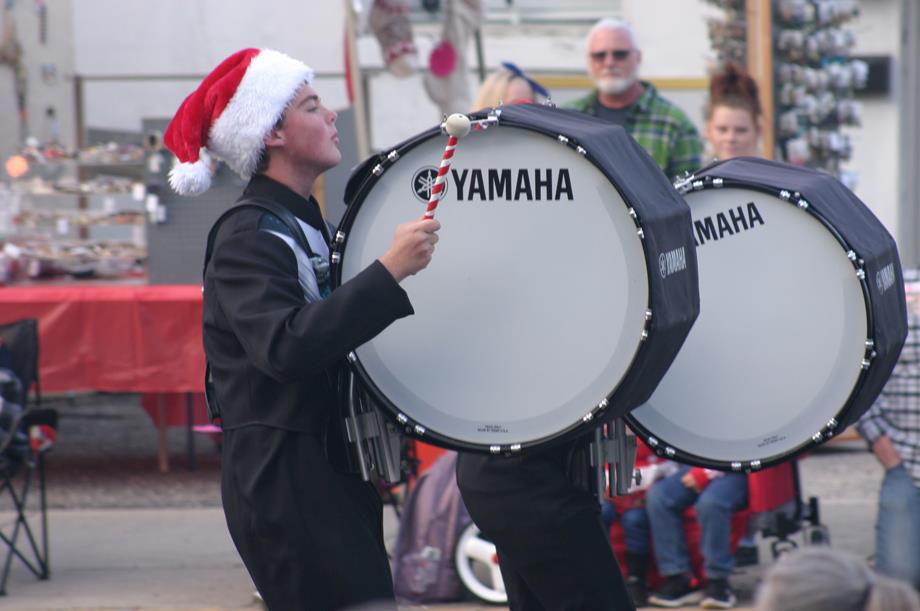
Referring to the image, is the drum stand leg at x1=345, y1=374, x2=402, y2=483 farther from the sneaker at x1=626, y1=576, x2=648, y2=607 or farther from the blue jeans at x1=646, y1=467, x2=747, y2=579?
the sneaker at x1=626, y1=576, x2=648, y2=607

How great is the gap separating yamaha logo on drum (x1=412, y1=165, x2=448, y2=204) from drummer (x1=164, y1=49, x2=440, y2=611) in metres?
0.16

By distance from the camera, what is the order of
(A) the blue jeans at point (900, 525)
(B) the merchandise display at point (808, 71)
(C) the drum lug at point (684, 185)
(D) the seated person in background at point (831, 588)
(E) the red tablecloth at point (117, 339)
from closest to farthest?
(D) the seated person in background at point (831, 588), (C) the drum lug at point (684, 185), (A) the blue jeans at point (900, 525), (E) the red tablecloth at point (117, 339), (B) the merchandise display at point (808, 71)

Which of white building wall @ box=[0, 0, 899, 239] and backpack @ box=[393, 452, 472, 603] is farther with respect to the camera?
white building wall @ box=[0, 0, 899, 239]

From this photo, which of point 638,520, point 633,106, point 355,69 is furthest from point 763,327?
point 355,69

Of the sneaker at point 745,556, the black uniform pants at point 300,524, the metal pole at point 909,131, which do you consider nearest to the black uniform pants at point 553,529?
the black uniform pants at point 300,524

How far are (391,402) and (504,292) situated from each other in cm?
31

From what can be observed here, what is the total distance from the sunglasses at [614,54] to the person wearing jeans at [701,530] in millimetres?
1640

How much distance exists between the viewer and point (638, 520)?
531cm

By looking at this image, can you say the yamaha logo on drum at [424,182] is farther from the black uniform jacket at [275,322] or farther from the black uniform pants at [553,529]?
the black uniform pants at [553,529]

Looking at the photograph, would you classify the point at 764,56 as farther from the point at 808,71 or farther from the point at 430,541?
the point at 430,541

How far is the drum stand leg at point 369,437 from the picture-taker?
9.53 feet

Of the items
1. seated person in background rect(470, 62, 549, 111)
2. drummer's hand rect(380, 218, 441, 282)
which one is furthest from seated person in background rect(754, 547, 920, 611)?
seated person in background rect(470, 62, 549, 111)

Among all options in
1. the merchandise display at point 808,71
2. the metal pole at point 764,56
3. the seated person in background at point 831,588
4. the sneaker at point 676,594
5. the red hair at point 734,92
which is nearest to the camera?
the seated person in background at point 831,588

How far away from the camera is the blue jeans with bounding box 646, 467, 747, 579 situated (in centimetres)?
518
